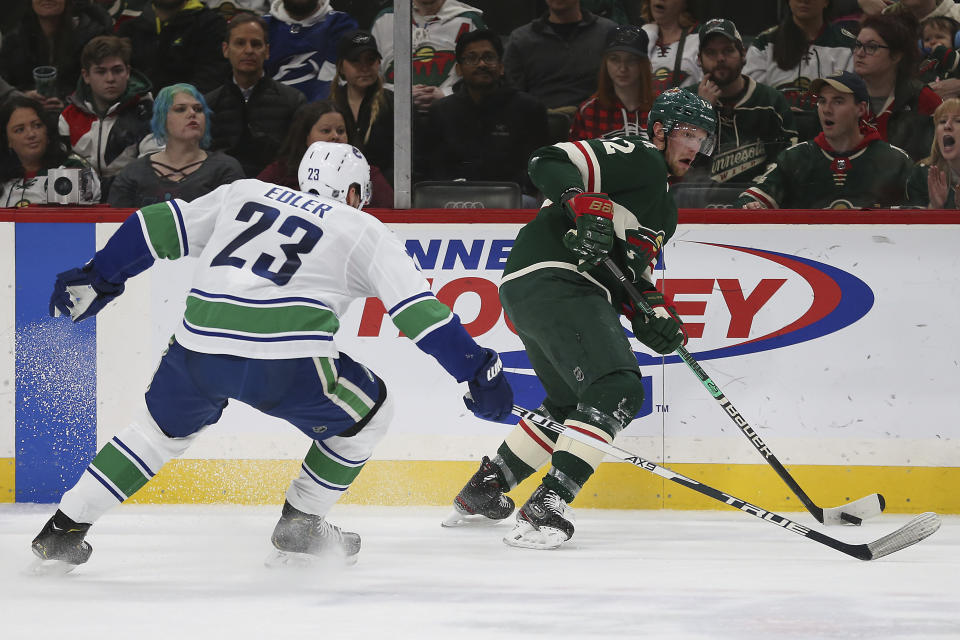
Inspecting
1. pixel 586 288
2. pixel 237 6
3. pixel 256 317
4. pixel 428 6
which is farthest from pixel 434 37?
pixel 256 317

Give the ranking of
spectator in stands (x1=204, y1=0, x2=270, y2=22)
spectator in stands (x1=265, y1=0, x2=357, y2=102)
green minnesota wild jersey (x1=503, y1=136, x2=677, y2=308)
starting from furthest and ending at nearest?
1. spectator in stands (x1=204, y1=0, x2=270, y2=22)
2. spectator in stands (x1=265, y1=0, x2=357, y2=102)
3. green minnesota wild jersey (x1=503, y1=136, x2=677, y2=308)

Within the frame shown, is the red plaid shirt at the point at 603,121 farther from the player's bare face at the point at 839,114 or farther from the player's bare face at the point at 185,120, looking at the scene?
the player's bare face at the point at 185,120

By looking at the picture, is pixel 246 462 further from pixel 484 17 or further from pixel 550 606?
pixel 484 17

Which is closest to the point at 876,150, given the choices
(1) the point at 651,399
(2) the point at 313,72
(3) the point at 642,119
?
Result: (3) the point at 642,119

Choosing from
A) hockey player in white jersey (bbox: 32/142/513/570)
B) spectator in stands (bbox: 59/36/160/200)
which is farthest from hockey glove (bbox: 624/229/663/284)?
spectator in stands (bbox: 59/36/160/200)

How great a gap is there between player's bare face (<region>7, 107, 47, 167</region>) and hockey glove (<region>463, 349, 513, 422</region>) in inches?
112

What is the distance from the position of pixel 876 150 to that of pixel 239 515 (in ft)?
8.53

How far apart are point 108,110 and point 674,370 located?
8.61 ft

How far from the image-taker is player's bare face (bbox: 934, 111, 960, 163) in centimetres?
412

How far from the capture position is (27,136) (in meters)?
4.70

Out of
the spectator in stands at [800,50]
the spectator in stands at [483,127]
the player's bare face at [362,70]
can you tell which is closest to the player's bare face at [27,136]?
the player's bare face at [362,70]

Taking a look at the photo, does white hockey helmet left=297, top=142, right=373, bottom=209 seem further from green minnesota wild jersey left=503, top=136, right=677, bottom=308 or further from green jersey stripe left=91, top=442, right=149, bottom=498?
green jersey stripe left=91, top=442, right=149, bottom=498

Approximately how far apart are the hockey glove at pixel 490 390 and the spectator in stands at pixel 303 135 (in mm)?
1969

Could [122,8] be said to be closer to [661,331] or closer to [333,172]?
[333,172]
